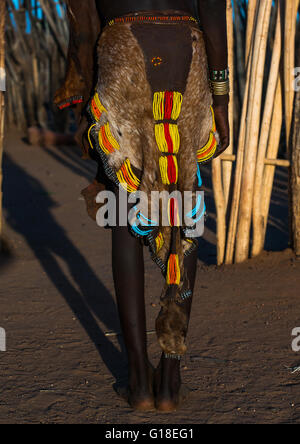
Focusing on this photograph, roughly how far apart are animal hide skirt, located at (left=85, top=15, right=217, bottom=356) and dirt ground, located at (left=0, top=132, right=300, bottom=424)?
1.20 feet

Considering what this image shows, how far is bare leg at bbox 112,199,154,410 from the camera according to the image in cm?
199

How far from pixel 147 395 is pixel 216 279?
146 centimetres

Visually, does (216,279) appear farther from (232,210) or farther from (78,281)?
(78,281)

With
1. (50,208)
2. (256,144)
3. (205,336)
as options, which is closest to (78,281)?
(205,336)

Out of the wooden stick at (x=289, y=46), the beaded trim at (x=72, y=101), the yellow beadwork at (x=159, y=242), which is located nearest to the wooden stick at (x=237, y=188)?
the wooden stick at (x=289, y=46)

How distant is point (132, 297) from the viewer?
6.53 ft

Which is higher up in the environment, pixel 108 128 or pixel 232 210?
pixel 108 128

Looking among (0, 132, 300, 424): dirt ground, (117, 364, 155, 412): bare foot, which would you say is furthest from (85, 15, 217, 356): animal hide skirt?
(0, 132, 300, 424): dirt ground

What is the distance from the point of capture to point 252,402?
2.09m

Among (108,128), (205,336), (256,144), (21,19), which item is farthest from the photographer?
(21,19)

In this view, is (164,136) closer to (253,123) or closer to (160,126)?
(160,126)

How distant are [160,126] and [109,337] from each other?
119 centimetres

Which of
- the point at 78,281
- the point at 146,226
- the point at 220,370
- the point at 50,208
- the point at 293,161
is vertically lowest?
the point at 50,208

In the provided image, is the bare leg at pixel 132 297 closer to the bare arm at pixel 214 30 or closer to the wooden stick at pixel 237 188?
the bare arm at pixel 214 30
